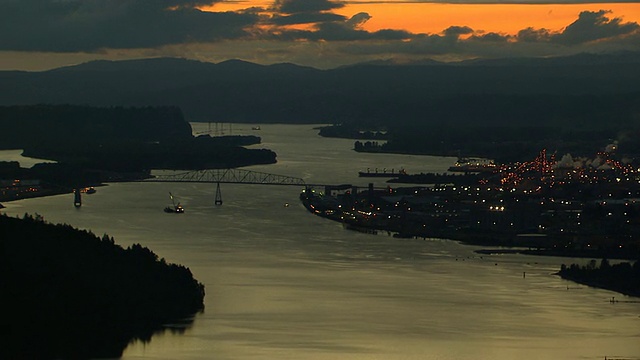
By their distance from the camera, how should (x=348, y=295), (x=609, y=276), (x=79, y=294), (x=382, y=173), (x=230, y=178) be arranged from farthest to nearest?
1. (x=382, y=173)
2. (x=230, y=178)
3. (x=609, y=276)
4. (x=348, y=295)
5. (x=79, y=294)

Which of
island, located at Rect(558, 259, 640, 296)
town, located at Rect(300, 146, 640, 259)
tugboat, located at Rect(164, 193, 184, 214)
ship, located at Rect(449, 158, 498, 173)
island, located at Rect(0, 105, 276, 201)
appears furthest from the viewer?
ship, located at Rect(449, 158, 498, 173)

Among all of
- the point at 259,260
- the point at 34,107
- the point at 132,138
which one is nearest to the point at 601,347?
the point at 259,260

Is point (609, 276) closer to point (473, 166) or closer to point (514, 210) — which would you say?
point (514, 210)

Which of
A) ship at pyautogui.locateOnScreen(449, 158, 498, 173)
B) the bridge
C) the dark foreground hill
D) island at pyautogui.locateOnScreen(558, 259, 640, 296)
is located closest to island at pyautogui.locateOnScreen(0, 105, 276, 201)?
the bridge

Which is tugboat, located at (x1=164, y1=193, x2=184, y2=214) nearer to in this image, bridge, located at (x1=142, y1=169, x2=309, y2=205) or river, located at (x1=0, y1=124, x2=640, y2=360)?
river, located at (x1=0, y1=124, x2=640, y2=360)

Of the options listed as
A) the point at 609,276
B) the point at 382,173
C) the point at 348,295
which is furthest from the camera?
the point at 382,173

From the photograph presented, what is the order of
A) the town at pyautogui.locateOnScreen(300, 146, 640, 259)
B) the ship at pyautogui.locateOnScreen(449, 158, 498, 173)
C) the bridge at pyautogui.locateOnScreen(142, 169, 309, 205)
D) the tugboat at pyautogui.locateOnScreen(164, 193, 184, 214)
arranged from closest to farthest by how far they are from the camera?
the town at pyautogui.locateOnScreen(300, 146, 640, 259) < the tugboat at pyautogui.locateOnScreen(164, 193, 184, 214) < the bridge at pyautogui.locateOnScreen(142, 169, 309, 205) < the ship at pyautogui.locateOnScreen(449, 158, 498, 173)

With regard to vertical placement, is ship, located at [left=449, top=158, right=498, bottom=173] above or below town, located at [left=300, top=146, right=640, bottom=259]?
above

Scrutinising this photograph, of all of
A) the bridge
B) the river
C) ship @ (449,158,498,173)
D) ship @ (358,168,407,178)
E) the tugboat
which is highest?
ship @ (449,158,498,173)

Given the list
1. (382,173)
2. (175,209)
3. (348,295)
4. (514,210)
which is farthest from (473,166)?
→ (348,295)
